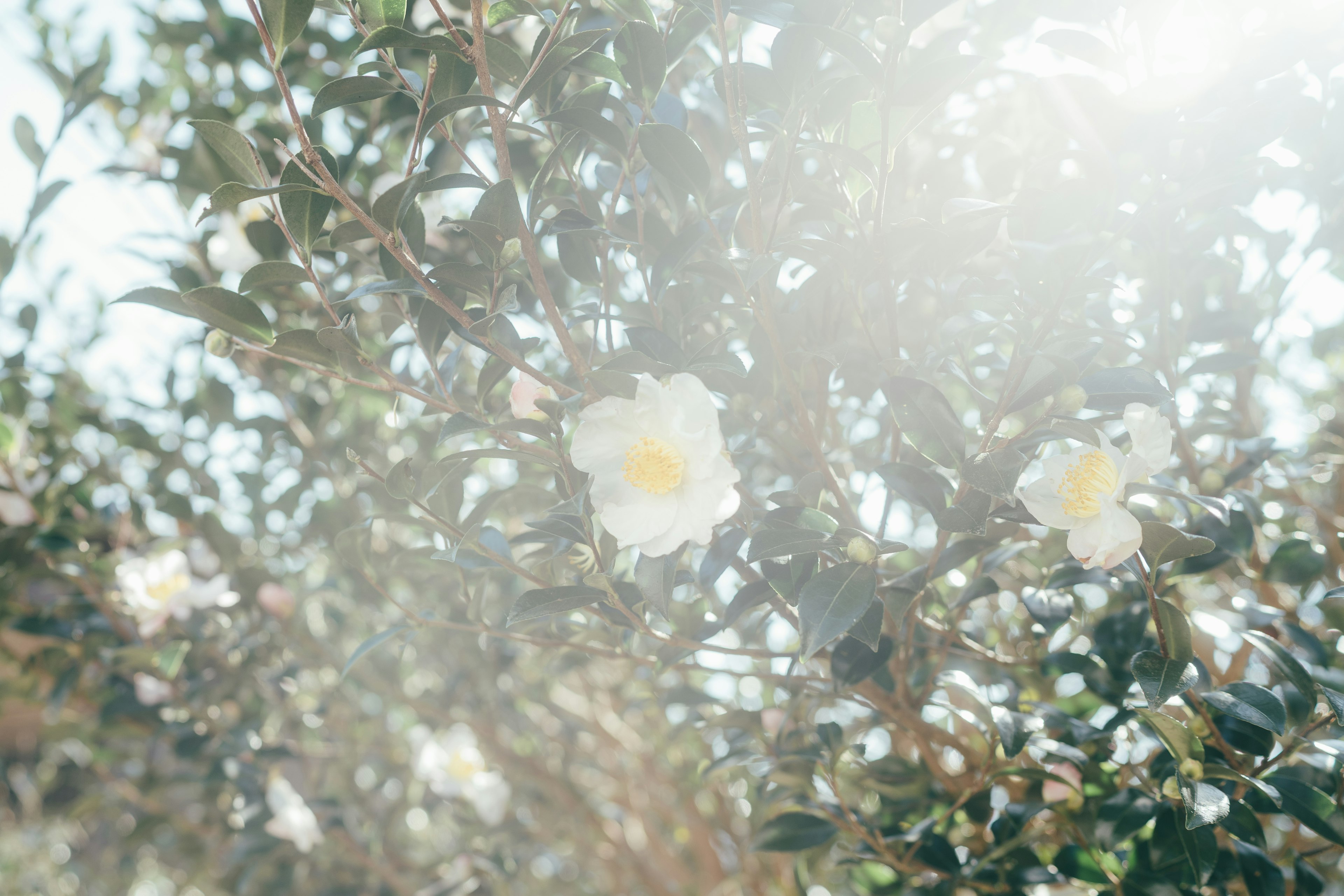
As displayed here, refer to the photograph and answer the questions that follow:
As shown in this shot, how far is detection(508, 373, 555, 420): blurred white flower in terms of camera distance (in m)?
0.72

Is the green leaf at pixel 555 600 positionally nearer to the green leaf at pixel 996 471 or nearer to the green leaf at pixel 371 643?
the green leaf at pixel 371 643

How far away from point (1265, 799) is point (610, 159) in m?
0.99

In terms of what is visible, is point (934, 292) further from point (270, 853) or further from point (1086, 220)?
point (270, 853)

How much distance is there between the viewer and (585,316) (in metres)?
0.71

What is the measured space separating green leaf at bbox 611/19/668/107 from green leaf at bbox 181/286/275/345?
0.39 metres

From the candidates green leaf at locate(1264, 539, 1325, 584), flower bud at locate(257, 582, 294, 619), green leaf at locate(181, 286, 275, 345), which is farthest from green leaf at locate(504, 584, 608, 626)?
flower bud at locate(257, 582, 294, 619)

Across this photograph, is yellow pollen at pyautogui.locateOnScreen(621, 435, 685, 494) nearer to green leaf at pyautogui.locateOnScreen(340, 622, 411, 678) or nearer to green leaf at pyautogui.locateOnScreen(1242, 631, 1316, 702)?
green leaf at pyautogui.locateOnScreen(340, 622, 411, 678)

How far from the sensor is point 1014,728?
73cm

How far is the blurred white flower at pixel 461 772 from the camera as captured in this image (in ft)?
5.11

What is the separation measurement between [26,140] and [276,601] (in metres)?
0.82

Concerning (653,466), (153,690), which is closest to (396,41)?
(653,466)

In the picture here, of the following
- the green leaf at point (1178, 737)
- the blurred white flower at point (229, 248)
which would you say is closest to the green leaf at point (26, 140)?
the blurred white flower at point (229, 248)

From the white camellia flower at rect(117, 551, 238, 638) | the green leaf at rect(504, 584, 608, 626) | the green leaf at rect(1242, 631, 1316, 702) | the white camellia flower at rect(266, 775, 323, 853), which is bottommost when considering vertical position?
the white camellia flower at rect(266, 775, 323, 853)

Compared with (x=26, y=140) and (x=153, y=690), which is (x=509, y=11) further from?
(x=153, y=690)
